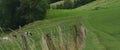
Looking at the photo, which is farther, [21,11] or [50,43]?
[21,11]

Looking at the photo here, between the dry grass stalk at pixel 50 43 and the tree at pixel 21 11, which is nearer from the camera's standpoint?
the dry grass stalk at pixel 50 43

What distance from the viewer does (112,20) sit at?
97.9ft

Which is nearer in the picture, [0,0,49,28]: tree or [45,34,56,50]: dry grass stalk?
[45,34,56,50]: dry grass stalk

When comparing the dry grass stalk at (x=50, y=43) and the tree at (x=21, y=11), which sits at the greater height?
the dry grass stalk at (x=50, y=43)

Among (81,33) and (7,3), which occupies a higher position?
(81,33)

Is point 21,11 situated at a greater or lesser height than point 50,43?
lesser

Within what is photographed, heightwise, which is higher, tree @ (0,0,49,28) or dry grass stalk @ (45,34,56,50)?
dry grass stalk @ (45,34,56,50)

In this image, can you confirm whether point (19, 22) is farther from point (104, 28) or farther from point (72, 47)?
point (72, 47)

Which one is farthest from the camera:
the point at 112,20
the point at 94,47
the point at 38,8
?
the point at 38,8

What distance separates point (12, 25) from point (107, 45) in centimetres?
2672

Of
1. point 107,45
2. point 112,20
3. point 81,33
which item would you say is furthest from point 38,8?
point 81,33

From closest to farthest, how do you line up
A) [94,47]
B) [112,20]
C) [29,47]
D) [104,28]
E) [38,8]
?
[29,47]
[94,47]
[104,28]
[112,20]
[38,8]

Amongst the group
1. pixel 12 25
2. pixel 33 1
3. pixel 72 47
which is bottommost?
pixel 12 25

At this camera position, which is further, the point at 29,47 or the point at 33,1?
the point at 33,1
